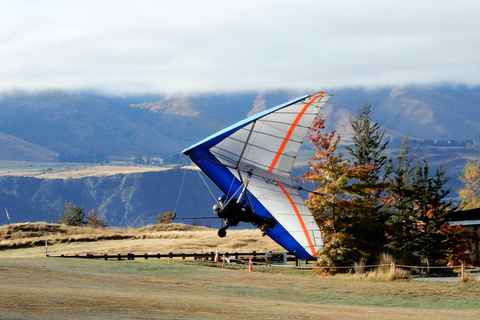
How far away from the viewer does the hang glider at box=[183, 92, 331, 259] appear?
79.1ft

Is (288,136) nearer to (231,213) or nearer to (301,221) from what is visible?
(301,221)

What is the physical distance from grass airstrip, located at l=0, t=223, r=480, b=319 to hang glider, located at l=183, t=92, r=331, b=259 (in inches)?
115

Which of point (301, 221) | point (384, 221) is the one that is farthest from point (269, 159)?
point (384, 221)

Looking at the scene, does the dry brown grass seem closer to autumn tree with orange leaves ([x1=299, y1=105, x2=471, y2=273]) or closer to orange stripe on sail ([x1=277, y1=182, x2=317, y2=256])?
autumn tree with orange leaves ([x1=299, y1=105, x2=471, y2=273])

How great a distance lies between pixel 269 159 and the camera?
25312 millimetres

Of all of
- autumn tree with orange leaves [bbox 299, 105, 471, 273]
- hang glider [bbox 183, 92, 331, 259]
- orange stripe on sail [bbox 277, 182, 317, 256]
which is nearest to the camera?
hang glider [bbox 183, 92, 331, 259]

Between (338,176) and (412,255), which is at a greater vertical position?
(338,176)

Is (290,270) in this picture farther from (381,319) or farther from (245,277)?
(381,319)

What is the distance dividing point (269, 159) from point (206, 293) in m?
5.58

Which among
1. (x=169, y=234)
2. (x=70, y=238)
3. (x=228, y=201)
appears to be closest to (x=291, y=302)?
(x=228, y=201)

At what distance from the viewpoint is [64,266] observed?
30.7 metres

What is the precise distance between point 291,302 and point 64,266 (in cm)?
1285

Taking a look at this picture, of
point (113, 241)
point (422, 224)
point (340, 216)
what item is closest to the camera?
point (422, 224)

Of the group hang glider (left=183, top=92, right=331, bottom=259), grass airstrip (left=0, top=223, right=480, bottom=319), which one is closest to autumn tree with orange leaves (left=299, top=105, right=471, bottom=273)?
grass airstrip (left=0, top=223, right=480, bottom=319)
